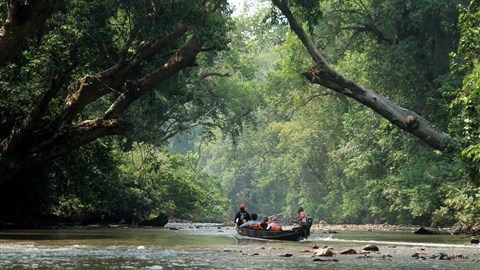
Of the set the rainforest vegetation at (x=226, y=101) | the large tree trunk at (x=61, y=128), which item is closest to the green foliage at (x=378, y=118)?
the rainforest vegetation at (x=226, y=101)

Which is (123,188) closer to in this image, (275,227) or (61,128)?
(275,227)

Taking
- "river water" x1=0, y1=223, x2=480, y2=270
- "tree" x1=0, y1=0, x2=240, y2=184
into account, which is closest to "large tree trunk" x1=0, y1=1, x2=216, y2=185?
"tree" x1=0, y1=0, x2=240, y2=184

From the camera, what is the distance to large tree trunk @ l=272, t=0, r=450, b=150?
87.8 feet

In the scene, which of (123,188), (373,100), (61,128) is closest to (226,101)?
(123,188)

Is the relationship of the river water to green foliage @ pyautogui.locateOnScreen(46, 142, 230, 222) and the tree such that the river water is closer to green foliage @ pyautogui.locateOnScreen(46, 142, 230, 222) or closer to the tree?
the tree

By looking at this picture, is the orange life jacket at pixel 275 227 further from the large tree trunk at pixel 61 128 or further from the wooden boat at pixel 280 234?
the large tree trunk at pixel 61 128

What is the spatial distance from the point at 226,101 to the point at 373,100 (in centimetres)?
2395

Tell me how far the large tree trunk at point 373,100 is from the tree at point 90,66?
12.3 ft

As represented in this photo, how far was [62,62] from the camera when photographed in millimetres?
22578

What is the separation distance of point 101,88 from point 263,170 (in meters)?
58.5

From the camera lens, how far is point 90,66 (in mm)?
25391

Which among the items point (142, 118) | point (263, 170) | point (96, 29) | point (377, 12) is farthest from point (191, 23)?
point (263, 170)

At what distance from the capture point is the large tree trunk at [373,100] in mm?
26766

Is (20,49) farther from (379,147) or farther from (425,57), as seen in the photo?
(379,147)
